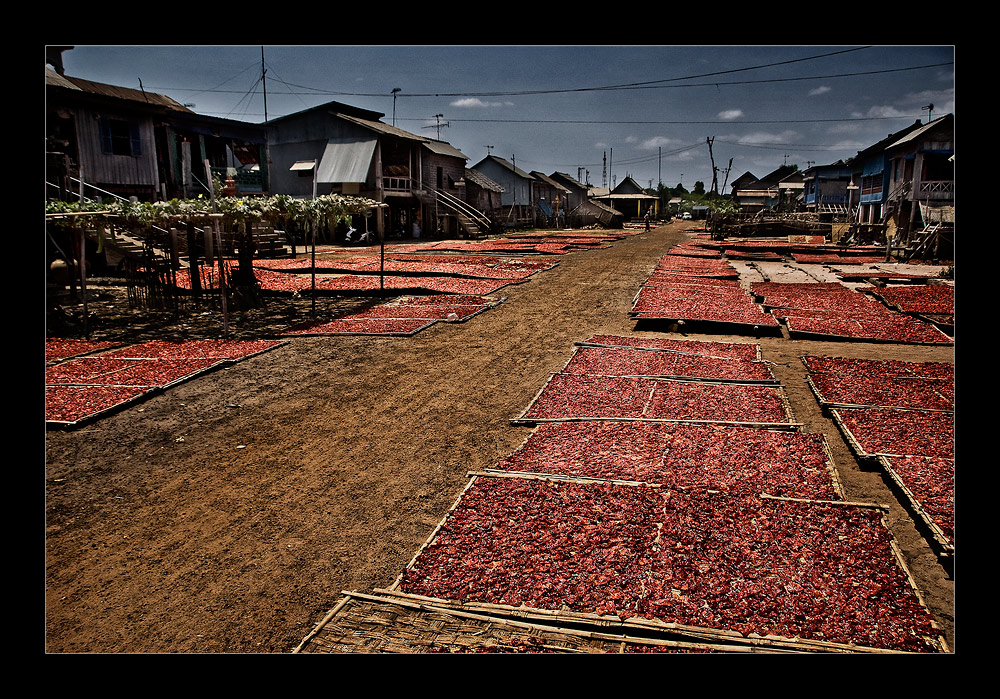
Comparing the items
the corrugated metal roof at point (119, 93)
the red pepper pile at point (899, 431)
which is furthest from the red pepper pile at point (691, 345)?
the corrugated metal roof at point (119, 93)

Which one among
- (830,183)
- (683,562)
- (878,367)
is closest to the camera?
(683,562)

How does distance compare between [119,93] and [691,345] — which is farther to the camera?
[119,93]

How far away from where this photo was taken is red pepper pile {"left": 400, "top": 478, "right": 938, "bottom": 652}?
11.5 ft

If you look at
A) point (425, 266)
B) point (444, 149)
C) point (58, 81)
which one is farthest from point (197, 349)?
point (444, 149)

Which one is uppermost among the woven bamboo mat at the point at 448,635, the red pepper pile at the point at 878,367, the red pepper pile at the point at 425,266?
the red pepper pile at the point at 425,266

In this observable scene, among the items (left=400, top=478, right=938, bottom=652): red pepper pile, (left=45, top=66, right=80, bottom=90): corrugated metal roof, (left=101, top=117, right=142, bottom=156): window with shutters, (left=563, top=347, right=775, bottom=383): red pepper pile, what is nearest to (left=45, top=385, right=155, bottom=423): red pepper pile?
(left=400, top=478, right=938, bottom=652): red pepper pile

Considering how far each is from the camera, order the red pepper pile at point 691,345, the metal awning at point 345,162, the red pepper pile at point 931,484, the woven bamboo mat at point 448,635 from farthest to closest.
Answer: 1. the metal awning at point 345,162
2. the red pepper pile at point 691,345
3. the red pepper pile at point 931,484
4. the woven bamboo mat at point 448,635

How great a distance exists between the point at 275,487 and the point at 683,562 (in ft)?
11.2

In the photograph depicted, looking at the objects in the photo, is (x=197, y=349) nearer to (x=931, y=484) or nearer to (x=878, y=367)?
(x=931, y=484)

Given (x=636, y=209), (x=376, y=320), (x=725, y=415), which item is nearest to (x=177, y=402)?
(x=376, y=320)

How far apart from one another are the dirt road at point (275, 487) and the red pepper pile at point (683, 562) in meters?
0.35

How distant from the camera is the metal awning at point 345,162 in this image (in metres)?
39.4

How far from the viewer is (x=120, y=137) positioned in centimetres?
2462

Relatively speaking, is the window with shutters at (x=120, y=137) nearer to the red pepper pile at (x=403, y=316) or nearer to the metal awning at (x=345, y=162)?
the metal awning at (x=345, y=162)
